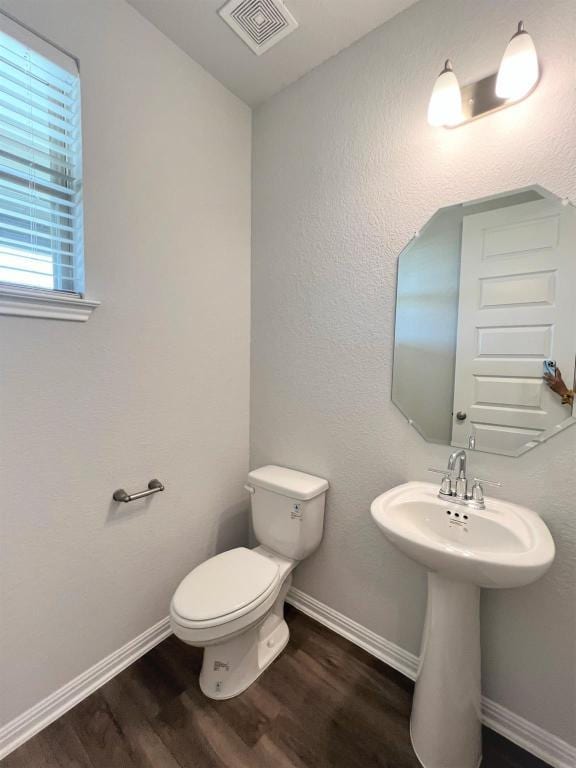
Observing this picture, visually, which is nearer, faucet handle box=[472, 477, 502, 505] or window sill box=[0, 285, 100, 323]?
window sill box=[0, 285, 100, 323]

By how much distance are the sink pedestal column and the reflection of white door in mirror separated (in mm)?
513

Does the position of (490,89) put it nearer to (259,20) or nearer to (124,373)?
(259,20)

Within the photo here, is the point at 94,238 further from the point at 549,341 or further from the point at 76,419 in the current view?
the point at 549,341

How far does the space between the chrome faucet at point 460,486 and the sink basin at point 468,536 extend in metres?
0.03

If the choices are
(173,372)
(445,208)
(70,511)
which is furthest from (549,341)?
(70,511)

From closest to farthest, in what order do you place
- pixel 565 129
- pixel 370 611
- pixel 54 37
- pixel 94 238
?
pixel 565 129, pixel 54 37, pixel 94 238, pixel 370 611

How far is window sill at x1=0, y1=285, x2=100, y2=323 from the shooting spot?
102cm

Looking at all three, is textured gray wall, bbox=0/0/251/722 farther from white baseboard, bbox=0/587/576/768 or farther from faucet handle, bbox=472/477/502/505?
faucet handle, bbox=472/477/502/505

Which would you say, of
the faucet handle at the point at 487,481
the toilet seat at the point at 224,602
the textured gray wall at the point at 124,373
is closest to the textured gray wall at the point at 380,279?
the faucet handle at the point at 487,481

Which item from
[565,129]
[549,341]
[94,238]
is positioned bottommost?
[549,341]

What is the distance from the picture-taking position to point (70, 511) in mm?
1224

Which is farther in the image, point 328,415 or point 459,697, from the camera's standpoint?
point 328,415

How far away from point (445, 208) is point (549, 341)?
0.59 meters

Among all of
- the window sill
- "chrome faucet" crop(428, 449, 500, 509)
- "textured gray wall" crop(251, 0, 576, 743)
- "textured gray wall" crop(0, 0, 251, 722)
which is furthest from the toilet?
the window sill
